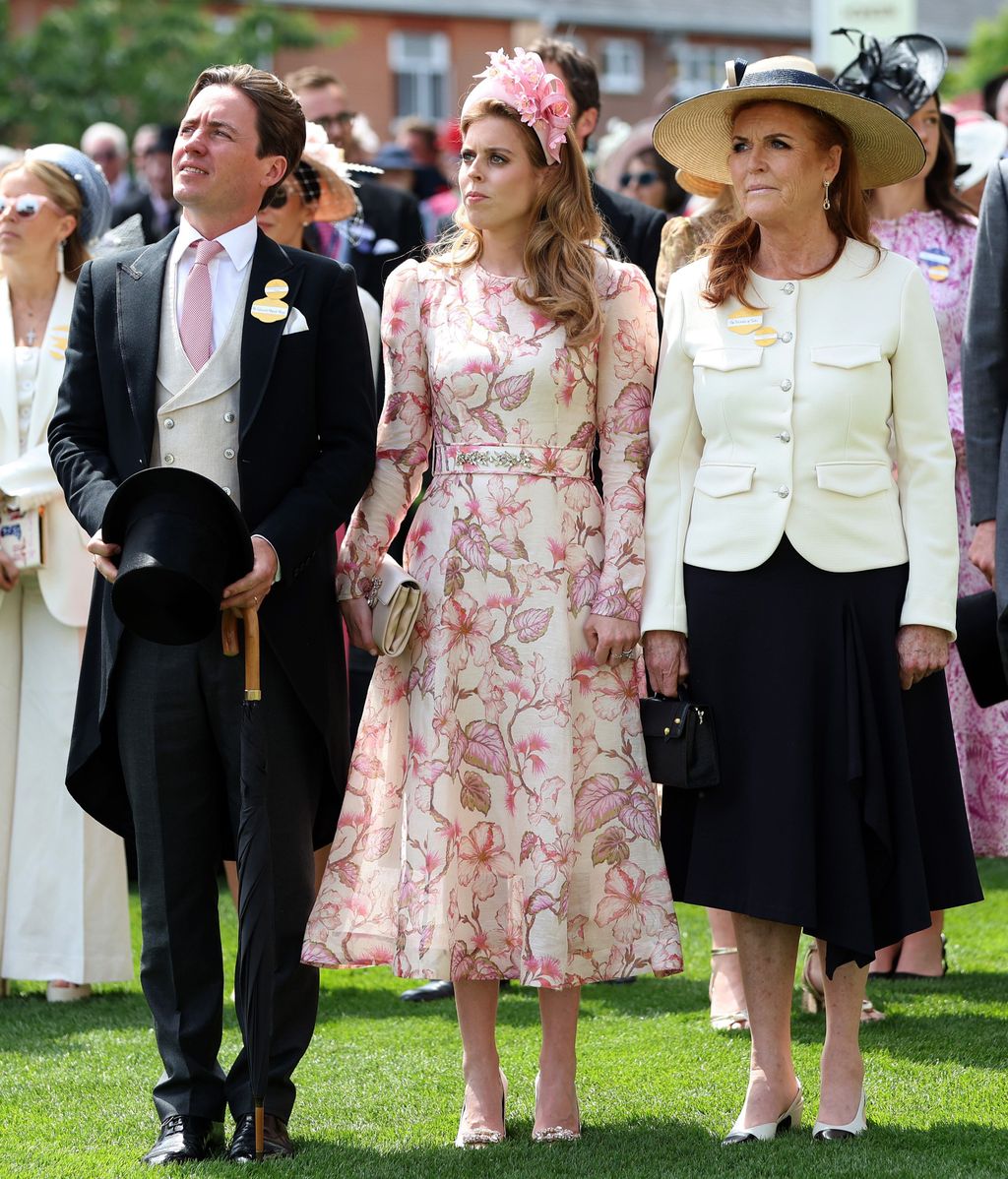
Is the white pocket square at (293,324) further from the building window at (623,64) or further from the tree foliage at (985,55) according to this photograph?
the building window at (623,64)

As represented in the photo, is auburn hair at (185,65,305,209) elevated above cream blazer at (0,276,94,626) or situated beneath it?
elevated above

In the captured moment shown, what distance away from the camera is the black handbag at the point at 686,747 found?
430 cm

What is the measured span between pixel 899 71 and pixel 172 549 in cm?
317

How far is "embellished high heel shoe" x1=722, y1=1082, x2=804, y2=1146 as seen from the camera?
434cm

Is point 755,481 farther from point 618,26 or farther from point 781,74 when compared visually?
point 618,26

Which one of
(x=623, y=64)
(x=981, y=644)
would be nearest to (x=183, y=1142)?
(x=981, y=644)

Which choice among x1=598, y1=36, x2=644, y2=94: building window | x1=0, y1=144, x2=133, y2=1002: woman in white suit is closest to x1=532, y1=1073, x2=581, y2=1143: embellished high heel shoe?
x1=0, y1=144, x2=133, y2=1002: woman in white suit

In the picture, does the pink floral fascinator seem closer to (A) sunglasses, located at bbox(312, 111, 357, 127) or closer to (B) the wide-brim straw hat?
(B) the wide-brim straw hat

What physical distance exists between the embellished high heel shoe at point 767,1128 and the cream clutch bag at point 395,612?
133 cm

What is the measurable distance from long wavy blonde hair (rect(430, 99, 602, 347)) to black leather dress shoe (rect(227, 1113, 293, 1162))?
1909 mm

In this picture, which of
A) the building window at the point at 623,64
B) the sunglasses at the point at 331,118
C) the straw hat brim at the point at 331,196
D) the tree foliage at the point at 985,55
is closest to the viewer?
the straw hat brim at the point at 331,196

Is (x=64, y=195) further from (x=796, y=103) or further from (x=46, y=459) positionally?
(x=796, y=103)

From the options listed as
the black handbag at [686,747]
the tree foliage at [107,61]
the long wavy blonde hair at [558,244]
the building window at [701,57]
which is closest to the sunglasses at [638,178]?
the long wavy blonde hair at [558,244]

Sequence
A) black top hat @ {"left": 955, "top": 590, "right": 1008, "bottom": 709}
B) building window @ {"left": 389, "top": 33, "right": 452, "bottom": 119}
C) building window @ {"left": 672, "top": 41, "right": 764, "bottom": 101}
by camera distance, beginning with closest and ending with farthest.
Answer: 1. black top hat @ {"left": 955, "top": 590, "right": 1008, "bottom": 709}
2. building window @ {"left": 389, "top": 33, "right": 452, "bottom": 119}
3. building window @ {"left": 672, "top": 41, "right": 764, "bottom": 101}
